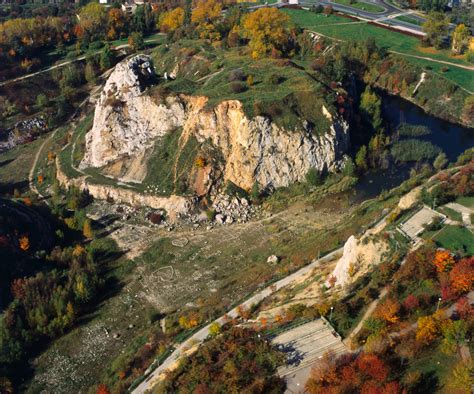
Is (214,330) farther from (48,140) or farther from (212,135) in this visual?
(48,140)

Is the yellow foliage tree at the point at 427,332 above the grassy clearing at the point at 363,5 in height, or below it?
below

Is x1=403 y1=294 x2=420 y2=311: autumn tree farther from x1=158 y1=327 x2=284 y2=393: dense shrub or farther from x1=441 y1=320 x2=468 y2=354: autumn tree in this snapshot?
x1=158 y1=327 x2=284 y2=393: dense shrub

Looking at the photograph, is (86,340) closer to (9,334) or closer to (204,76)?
(9,334)

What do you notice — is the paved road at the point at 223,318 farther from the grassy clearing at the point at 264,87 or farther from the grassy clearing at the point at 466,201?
the grassy clearing at the point at 264,87

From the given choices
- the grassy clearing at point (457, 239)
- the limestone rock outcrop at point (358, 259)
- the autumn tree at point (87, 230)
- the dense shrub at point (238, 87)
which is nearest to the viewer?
the grassy clearing at point (457, 239)

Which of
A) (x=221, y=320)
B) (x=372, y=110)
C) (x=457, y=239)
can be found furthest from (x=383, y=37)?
(x=221, y=320)

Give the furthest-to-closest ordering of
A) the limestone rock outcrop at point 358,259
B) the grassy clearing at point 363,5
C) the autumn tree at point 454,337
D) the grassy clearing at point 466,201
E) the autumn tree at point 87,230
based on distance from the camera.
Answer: the grassy clearing at point 363,5 → the autumn tree at point 87,230 → the grassy clearing at point 466,201 → the limestone rock outcrop at point 358,259 → the autumn tree at point 454,337

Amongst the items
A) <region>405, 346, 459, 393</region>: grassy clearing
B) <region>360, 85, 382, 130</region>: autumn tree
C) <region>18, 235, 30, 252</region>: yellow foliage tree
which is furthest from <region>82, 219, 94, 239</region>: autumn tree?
<region>360, 85, 382, 130</region>: autumn tree

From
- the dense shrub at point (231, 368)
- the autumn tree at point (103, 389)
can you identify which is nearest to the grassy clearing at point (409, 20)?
the dense shrub at point (231, 368)
